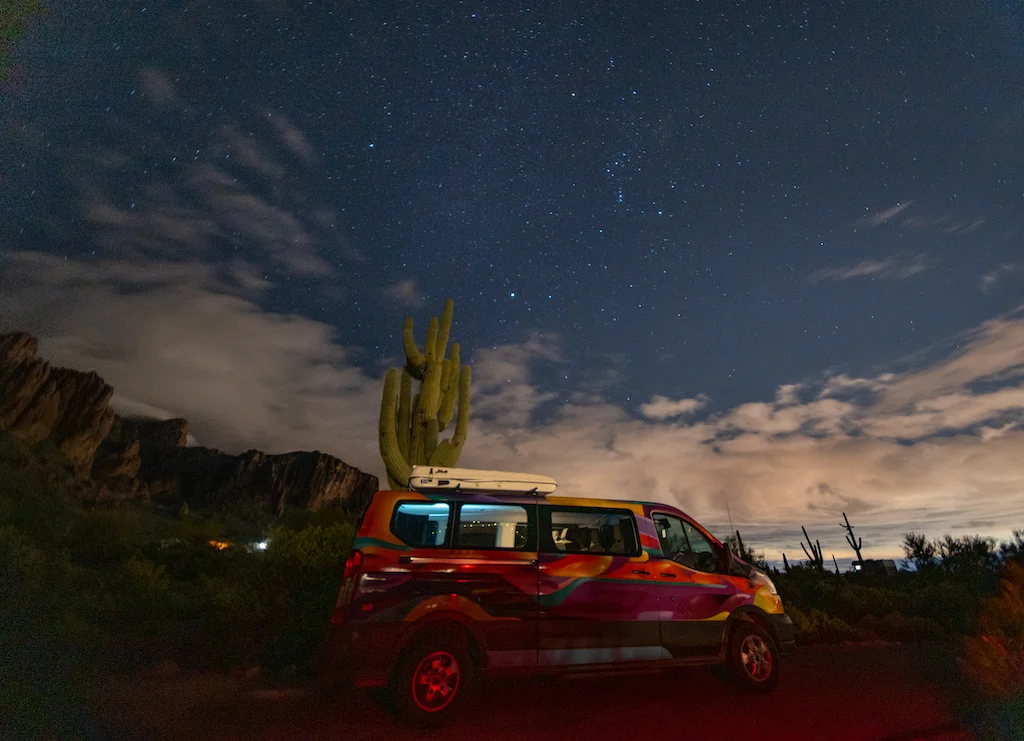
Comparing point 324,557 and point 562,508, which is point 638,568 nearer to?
point 562,508

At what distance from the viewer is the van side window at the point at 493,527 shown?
18.3ft

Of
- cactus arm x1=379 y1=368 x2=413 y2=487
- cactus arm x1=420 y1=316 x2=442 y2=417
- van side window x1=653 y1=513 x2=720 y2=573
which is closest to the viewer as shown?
van side window x1=653 y1=513 x2=720 y2=573

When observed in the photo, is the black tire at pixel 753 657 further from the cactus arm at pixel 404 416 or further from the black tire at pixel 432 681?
the cactus arm at pixel 404 416

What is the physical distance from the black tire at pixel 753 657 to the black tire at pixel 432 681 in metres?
3.07

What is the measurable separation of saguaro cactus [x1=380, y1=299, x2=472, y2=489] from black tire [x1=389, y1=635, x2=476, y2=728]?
792 centimetres

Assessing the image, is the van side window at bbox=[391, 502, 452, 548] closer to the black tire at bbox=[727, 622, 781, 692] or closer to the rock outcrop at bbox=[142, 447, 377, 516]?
the black tire at bbox=[727, 622, 781, 692]

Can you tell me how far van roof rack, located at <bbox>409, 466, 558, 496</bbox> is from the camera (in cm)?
555

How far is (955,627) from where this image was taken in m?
11.7

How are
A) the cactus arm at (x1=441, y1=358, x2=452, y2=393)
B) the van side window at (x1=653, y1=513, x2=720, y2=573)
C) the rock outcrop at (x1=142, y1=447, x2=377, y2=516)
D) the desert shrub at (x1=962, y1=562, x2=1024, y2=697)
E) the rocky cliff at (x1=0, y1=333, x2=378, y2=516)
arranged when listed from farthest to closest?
the rock outcrop at (x1=142, y1=447, x2=377, y2=516) < the rocky cliff at (x1=0, y1=333, x2=378, y2=516) < the cactus arm at (x1=441, y1=358, x2=452, y2=393) < the van side window at (x1=653, y1=513, x2=720, y2=573) < the desert shrub at (x1=962, y1=562, x2=1024, y2=697)

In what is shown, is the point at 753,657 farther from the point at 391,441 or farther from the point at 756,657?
the point at 391,441

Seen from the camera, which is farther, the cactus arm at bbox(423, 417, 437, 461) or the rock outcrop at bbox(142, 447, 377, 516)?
the rock outcrop at bbox(142, 447, 377, 516)

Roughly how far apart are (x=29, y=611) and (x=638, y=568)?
27.2 feet

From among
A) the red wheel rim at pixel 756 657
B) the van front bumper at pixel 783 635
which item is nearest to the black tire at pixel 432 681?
the red wheel rim at pixel 756 657

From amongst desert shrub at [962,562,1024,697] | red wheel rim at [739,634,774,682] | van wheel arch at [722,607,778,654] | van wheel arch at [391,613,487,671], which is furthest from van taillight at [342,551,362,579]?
desert shrub at [962,562,1024,697]
